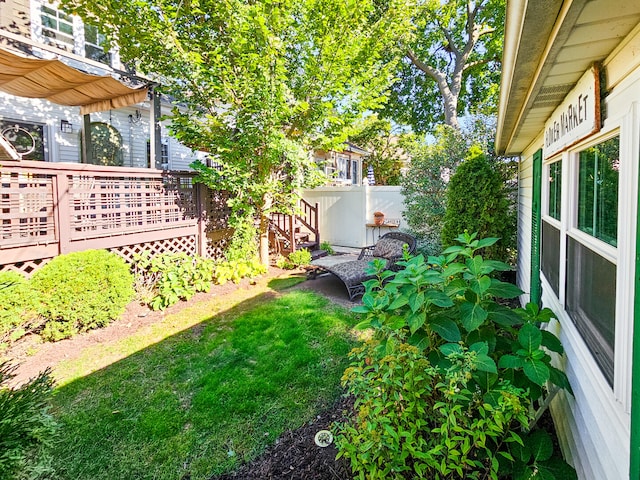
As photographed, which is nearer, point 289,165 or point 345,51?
point 345,51

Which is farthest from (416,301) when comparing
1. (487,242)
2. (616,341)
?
(616,341)

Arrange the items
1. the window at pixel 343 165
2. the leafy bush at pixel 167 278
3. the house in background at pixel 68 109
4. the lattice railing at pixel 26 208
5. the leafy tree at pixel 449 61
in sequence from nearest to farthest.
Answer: the lattice railing at pixel 26 208, the leafy bush at pixel 167 278, the house in background at pixel 68 109, the leafy tree at pixel 449 61, the window at pixel 343 165

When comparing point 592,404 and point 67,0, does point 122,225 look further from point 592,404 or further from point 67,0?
point 592,404

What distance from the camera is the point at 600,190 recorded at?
1837 millimetres

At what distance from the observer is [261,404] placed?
10.5 feet

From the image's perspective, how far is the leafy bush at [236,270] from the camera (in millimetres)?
6648

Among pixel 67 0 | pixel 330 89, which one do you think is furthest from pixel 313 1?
pixel 67 0

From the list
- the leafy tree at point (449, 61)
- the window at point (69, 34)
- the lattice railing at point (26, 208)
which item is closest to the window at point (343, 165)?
the leafy tree at point (449, 61)

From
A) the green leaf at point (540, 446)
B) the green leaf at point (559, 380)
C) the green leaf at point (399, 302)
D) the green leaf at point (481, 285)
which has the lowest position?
the green leaf at point (540, 446)

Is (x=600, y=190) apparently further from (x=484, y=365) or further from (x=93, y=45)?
(x=93, y=45)

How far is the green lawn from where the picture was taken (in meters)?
2.57

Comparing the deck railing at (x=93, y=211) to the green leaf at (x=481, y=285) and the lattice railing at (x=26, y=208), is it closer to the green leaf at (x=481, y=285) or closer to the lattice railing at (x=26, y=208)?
the lattice railing at (x=26, y=208)

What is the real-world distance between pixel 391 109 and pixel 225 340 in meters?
15.7

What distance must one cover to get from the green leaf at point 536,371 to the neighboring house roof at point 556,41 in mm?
1440
